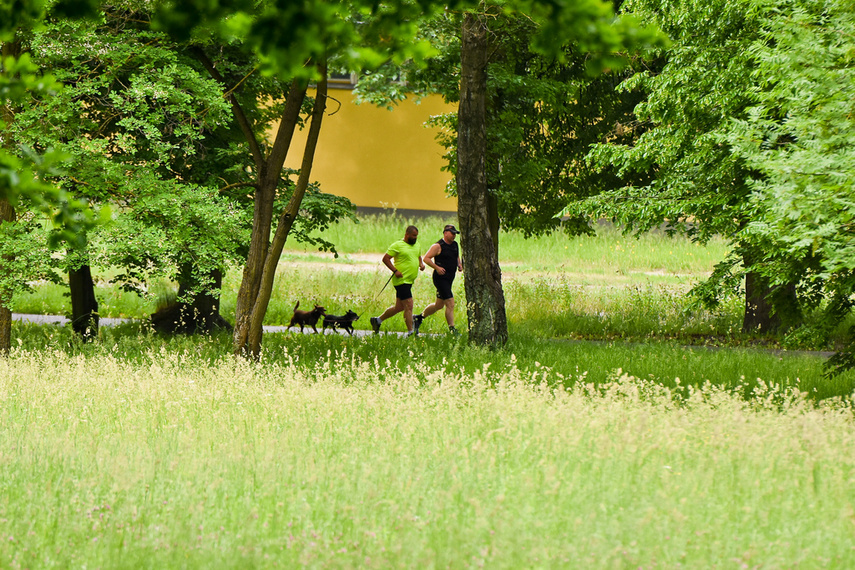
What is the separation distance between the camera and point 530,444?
592 centimetres

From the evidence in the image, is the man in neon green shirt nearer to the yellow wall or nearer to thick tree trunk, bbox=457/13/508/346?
thick tree trunk, bbox=457/13/508/346

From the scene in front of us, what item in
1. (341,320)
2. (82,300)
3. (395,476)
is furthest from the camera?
(341,320)

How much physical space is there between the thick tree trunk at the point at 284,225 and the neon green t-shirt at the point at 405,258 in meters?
4.13

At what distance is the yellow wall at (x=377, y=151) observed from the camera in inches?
1152

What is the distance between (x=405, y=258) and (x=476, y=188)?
290cm

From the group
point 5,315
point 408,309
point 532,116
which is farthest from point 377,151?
point 5,315

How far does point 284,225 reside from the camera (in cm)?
1107

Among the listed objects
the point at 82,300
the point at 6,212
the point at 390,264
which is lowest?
the point at 82,300

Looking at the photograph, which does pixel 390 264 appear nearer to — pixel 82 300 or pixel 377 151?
pixel 82 300

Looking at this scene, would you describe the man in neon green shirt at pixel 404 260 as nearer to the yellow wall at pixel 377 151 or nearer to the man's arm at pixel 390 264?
the man's arm at pixel 390 264

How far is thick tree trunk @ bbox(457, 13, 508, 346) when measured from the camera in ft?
42.1

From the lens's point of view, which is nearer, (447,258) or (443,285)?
(447,258)

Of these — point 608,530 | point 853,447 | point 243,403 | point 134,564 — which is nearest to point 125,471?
point 134,564

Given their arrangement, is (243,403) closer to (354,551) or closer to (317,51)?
(354,551)
